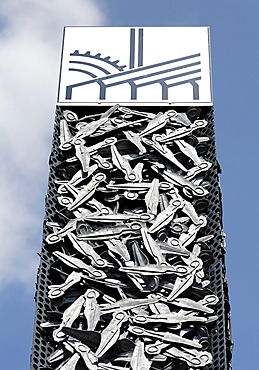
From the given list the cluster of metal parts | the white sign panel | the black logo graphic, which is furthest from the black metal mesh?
the black logo graphic

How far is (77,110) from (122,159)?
2.16 metres

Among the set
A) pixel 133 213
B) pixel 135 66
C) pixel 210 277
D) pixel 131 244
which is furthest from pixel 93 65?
pixel 210 277

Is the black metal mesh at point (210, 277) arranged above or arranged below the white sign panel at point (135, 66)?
below

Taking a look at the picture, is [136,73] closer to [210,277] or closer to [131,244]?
[131,244]

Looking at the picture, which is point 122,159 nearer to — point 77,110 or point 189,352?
point 77,110

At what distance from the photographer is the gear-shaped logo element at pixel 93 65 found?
1057 inches

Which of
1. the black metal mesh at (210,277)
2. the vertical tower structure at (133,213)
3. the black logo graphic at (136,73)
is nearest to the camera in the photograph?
the vertical tower structure at (133,213)

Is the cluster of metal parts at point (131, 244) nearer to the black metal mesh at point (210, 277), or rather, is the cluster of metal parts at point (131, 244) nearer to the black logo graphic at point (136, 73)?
the black metal mesh at point (210, 277)

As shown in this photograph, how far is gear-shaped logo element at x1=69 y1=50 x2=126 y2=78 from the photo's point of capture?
88.1 ft

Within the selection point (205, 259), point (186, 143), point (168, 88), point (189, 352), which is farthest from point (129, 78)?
point (189, 352)

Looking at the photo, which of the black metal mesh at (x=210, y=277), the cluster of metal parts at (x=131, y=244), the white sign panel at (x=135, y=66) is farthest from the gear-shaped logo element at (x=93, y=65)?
the black metal mesh at (x=210, y=277)

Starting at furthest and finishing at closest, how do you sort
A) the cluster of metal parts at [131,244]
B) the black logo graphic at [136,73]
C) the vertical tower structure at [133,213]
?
1. the black logo graphic at [136,73]
2. the vertical tower structure at [133,213]
3. the cluster of metal parts at [131,244]

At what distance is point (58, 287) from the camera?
869 inches

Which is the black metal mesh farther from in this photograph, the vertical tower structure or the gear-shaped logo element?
the gear-shaped logo element
